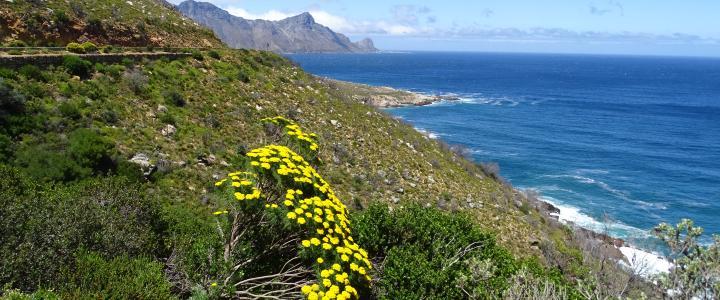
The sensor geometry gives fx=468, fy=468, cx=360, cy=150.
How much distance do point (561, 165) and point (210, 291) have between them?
184 ft

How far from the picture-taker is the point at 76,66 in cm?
2192

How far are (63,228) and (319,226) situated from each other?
5.31 meters

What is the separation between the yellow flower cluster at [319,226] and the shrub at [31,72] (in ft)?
51.5

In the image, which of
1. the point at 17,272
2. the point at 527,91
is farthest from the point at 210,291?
the point at 527,91

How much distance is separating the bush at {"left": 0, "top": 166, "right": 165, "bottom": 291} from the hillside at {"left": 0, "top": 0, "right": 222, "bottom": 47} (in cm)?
1765

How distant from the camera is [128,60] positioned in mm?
25578

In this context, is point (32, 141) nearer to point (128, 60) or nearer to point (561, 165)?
point (128, 60)

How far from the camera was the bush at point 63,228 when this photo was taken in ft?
27.2

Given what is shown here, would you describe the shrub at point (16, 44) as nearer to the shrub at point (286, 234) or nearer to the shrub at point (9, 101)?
the shrub at point (9, 101)

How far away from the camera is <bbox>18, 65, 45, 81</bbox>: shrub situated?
19609 mm

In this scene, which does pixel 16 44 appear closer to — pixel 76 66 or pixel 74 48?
pixel 74 48

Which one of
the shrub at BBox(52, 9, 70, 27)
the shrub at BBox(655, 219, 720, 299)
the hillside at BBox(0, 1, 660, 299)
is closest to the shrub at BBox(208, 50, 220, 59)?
the hillside at BBox(0, 1, 660, 299)

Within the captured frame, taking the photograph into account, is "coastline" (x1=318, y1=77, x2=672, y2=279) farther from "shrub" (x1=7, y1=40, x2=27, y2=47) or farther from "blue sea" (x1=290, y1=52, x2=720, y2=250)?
"shrub" (x1=7, y1=40, x2=27, y2=47)

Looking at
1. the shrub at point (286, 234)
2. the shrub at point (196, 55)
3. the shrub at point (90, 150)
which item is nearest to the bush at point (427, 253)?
the shrub at point (286, 234)
